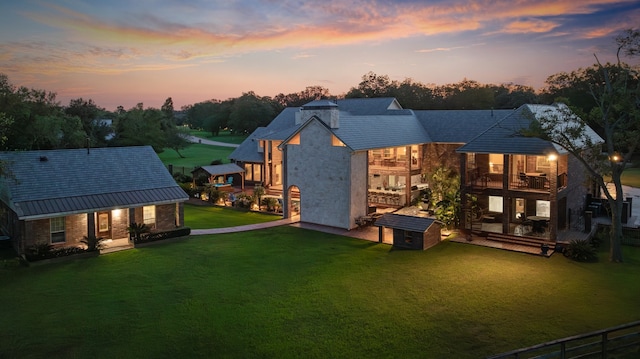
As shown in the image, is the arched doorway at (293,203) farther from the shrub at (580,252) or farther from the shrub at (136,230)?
the shrub at (580,252)

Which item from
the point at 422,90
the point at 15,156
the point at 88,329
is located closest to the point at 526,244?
the point at 88,329

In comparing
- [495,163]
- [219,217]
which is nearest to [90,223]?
[219,217]

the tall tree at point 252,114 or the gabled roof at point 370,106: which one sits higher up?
the tall tree at point 252,114

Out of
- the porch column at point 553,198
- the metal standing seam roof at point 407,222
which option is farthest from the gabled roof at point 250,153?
the porch column at point 553,198

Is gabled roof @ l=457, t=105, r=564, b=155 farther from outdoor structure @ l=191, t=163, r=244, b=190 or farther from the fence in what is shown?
outdoor structure @ l=191, t=163, r=244, b=190

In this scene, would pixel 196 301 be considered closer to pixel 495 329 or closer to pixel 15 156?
pixel 495 329

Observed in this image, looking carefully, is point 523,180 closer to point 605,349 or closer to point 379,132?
point 379,132

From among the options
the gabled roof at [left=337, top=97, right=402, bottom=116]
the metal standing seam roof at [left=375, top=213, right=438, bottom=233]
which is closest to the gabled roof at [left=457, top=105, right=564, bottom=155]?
the metal standing seam roof at [left=375, top=213, right=438, bottom=233]
